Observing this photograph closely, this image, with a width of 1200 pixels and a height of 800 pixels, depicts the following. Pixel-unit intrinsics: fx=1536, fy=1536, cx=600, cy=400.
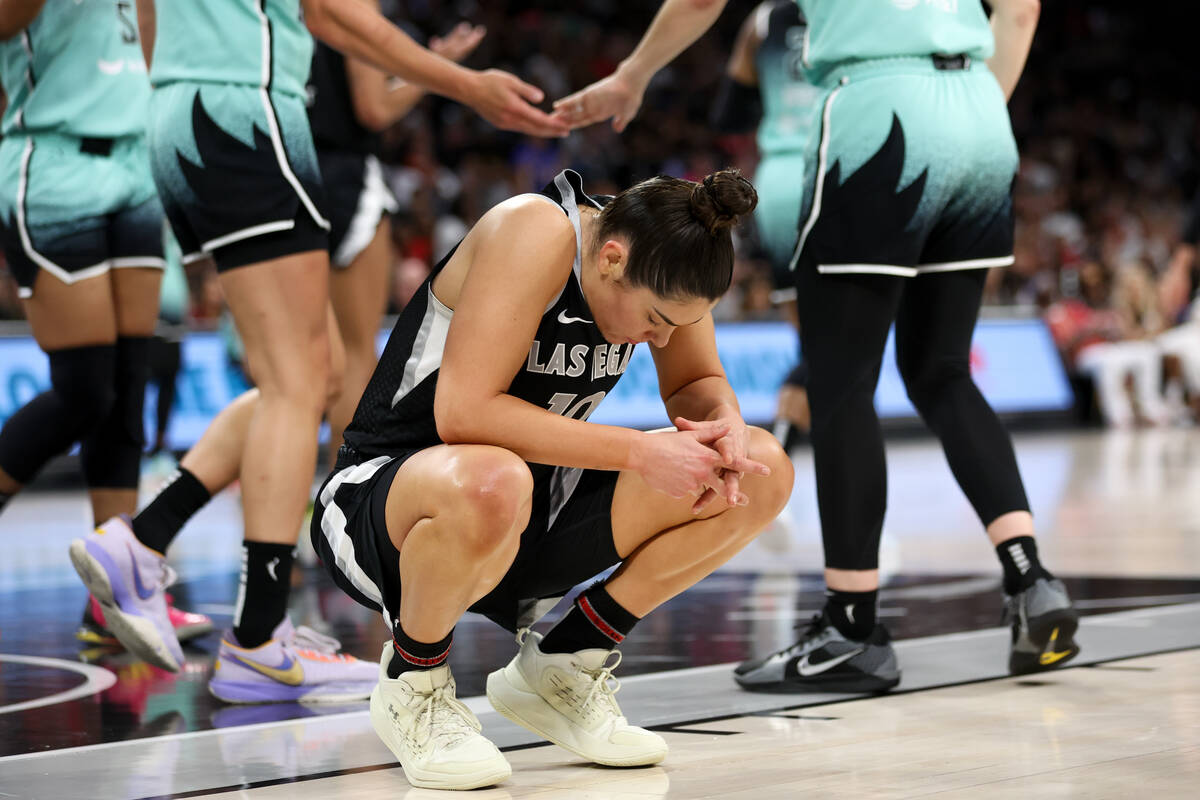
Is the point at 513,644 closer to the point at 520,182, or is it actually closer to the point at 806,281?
the point at 806,281

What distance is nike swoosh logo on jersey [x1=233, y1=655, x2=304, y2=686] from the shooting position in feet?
9.98

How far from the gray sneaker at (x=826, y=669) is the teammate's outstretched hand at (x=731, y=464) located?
0.77m

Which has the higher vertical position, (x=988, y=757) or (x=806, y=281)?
(x=806, y=281)

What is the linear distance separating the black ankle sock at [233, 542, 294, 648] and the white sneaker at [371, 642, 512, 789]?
2.20 ft

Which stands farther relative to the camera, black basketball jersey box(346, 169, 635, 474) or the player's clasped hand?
black basketball jersey box(346, 169, 635, 474)

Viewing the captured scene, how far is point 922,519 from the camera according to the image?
641 cm

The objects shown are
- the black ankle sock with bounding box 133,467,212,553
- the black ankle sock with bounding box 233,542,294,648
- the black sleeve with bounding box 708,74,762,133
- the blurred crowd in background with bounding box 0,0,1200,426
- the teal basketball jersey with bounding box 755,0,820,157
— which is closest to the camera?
the black ankle sock with bounding box 233,542,294,648

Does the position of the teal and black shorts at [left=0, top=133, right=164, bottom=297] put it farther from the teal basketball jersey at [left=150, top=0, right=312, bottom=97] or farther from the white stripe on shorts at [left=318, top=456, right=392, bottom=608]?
the white stripe on shorts at [left=318, top=456, right=392, bottom=608]

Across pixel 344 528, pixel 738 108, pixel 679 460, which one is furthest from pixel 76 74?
pixel 738 108

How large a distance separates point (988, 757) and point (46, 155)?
2.61m

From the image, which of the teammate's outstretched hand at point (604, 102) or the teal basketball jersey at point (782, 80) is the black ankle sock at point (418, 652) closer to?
the teammate's outstretched hand at point (604, 102)

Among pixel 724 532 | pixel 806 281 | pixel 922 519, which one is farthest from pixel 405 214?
pixel 724 532

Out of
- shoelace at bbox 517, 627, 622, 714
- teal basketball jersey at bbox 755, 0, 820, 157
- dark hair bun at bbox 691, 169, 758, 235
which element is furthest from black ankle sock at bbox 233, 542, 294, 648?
teal basketball jersey at bbox 755, 0, 820, 157

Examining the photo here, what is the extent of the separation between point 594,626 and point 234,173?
1224 millimetres
